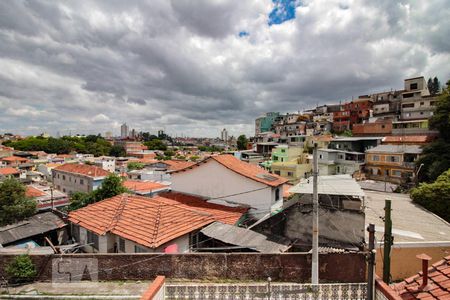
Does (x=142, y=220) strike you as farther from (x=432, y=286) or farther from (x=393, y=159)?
(x=393, y=159)

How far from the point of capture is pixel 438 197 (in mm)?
15594

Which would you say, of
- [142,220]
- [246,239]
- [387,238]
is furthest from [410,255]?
[142,220]

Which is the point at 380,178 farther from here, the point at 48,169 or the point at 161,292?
the point at 48,169

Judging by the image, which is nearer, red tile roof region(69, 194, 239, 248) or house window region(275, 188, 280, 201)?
red tile roof region(69, 194, 239, 248)

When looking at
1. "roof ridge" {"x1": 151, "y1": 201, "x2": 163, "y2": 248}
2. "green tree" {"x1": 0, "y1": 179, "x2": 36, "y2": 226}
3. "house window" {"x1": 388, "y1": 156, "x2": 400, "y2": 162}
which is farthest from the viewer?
"house window" {"x1": 388, "y1": 156, "x2": 400, "y2": 162}

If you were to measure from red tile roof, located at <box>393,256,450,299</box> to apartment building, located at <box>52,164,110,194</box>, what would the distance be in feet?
132

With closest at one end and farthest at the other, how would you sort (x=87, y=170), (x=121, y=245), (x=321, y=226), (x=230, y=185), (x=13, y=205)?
(x=321, y=226), (x=121, y=245), (x=230, y=185), (x=13, y=205), (x=87, y=170)

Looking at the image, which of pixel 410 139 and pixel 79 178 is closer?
pixel 410 139

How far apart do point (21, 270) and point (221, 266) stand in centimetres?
894

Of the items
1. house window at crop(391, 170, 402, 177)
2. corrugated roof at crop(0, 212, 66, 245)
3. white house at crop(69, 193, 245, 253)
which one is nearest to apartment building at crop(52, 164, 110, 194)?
corrugated roof at crop(0, 212, 66, 245)

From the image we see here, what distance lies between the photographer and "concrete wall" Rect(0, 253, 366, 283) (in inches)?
375

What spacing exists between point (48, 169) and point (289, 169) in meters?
54.2

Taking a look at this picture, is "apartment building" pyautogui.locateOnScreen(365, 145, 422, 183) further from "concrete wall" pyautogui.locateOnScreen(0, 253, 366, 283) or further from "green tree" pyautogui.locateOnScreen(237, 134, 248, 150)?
"green tree" pyautogui.locateOnScreen(237, 134, 248, 150)

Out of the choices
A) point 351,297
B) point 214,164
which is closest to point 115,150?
point 214,164
